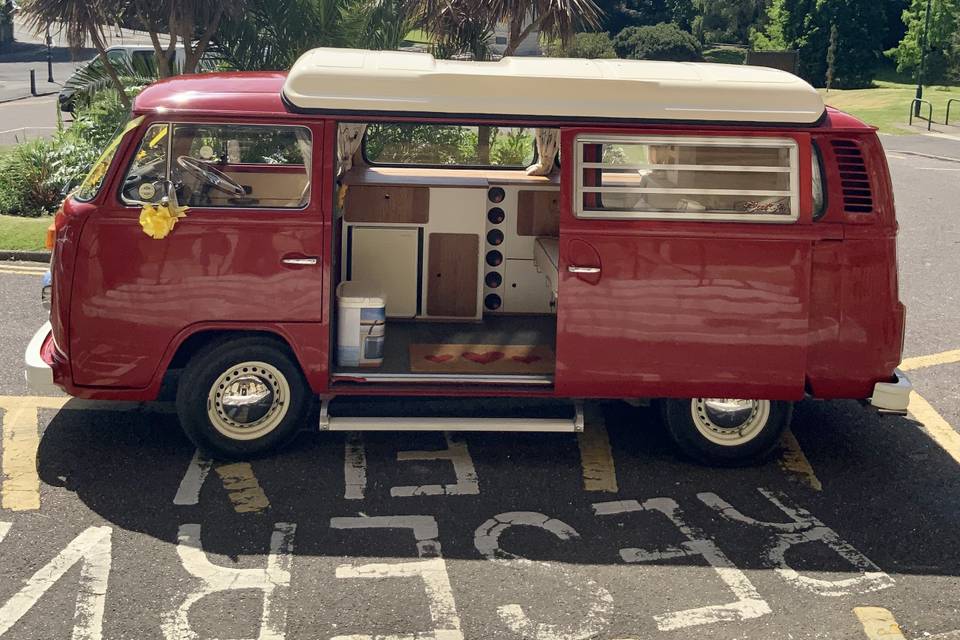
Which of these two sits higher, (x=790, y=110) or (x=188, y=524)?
(x=790, y=110)

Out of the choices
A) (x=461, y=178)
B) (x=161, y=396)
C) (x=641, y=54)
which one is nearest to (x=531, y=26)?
(x=461, y=178)

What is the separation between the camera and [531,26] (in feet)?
56.1

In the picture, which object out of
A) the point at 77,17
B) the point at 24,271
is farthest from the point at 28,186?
the point at 24,271

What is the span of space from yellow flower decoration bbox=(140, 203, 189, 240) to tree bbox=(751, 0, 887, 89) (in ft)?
158

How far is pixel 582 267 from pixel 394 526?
2.01 metres

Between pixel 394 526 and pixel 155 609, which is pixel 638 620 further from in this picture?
pixel 155 609

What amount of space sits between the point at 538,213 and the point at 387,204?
3.90ft

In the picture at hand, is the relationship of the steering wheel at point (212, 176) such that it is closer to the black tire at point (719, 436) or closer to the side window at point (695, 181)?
the side window at point (695, 181)

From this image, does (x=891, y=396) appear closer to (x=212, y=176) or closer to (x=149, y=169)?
(x=212, y=176)

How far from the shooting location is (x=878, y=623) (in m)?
6.15

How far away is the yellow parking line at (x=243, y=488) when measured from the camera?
7273mm

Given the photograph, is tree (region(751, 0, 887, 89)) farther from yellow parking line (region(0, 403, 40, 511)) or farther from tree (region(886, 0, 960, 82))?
yellow parking line (region(0, 403, 40, 511))

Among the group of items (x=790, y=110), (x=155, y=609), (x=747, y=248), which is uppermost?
(x=790, y=110)

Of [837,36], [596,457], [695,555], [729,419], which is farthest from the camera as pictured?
[837,36]
